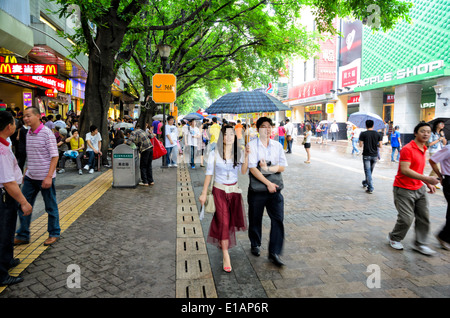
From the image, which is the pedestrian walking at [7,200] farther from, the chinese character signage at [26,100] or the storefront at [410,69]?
the storefront at [410,69]

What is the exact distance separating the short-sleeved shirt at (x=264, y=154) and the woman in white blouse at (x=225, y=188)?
3.3 inches

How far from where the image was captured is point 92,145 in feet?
33.2

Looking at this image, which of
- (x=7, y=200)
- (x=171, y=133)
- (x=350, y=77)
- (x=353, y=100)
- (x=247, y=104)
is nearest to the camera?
(x=7, y=200)

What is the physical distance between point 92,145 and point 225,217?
7693mm

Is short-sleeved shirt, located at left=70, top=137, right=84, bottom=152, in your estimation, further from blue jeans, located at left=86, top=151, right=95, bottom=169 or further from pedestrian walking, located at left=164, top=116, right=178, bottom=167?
pedestrian walking, located at left=164, top=116, right=178, bottom=167

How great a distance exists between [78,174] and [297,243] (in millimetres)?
7710

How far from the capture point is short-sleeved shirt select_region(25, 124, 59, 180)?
429cm

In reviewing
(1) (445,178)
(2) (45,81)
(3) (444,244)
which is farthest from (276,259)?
(2) (45,81)

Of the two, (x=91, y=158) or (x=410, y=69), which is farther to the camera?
(x=410, y=69)

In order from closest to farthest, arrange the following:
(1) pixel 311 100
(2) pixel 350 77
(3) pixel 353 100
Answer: (2) pixel 350 77
(3) pixel 353 100
(1) pixel 311 100

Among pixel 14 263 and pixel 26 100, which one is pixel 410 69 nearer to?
pixel 26 100

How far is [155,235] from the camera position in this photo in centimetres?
483
